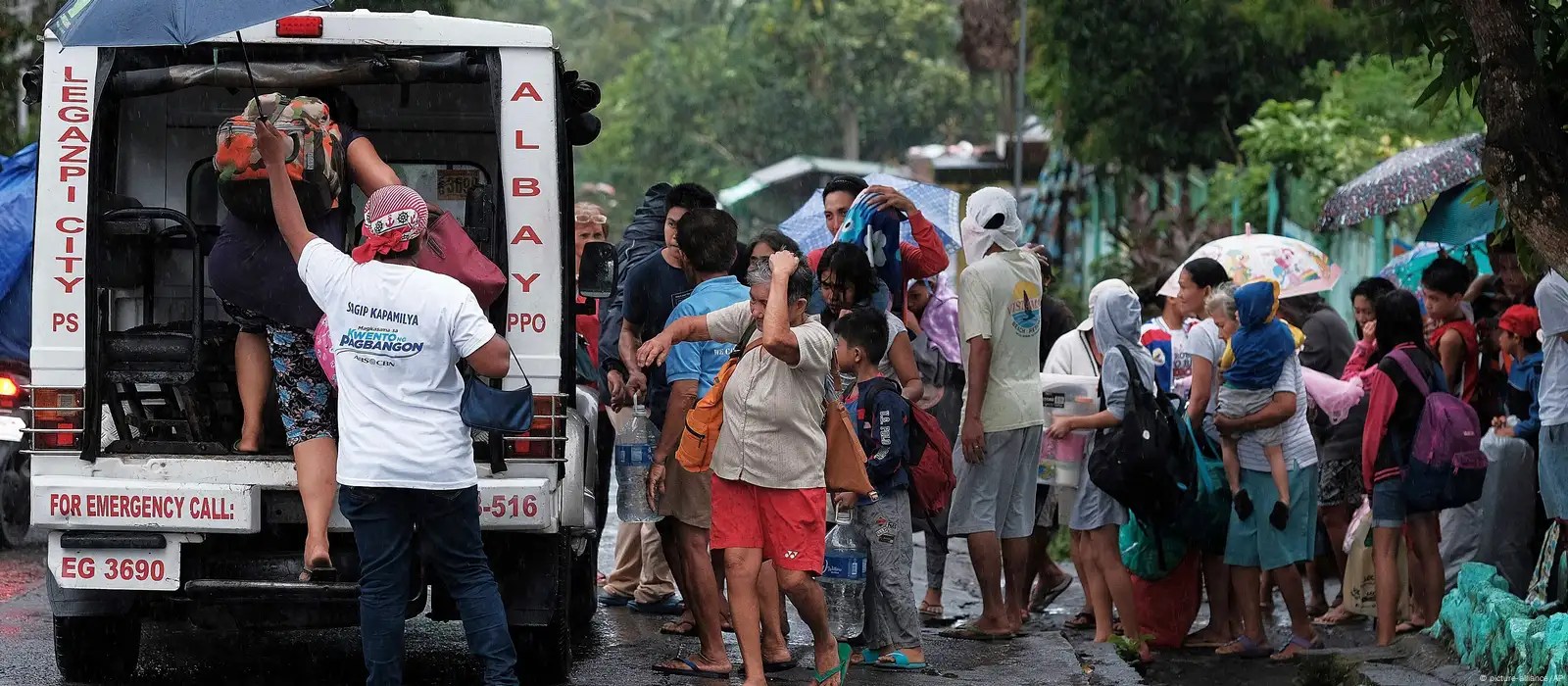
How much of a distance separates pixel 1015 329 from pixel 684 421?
1930mm

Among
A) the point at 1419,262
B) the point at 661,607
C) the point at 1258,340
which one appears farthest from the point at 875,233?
the point at 1419,262

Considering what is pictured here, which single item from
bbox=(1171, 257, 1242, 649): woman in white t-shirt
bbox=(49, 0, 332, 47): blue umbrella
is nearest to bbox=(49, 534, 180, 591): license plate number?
bbox=(49, 0, 332, 47): blue umbrella

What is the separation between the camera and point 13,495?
36.5ft

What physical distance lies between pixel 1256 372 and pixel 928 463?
1.69m

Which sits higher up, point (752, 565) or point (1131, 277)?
point (1131, 277)

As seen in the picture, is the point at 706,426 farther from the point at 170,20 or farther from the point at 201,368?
the point at 170,20

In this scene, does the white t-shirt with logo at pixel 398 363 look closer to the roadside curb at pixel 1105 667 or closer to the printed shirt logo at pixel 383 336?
the printed shirt logo at pixel 383 336

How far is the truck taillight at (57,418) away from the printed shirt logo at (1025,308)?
13.3ft

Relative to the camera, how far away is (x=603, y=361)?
8.51m

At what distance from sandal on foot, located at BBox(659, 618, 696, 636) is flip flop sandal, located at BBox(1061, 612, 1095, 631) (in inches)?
86.1

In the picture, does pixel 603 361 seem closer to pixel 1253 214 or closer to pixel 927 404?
pixel 927 404

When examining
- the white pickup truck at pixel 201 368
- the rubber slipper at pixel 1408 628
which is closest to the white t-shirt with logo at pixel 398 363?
the white pickup truck at pixel 201 368

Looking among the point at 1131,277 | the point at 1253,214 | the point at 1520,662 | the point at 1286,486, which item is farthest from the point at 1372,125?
the point at 1520,662

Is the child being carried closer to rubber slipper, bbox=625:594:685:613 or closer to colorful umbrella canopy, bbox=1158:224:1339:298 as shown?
colorful umbrella canopy, bbox=1158:224:1339:298
